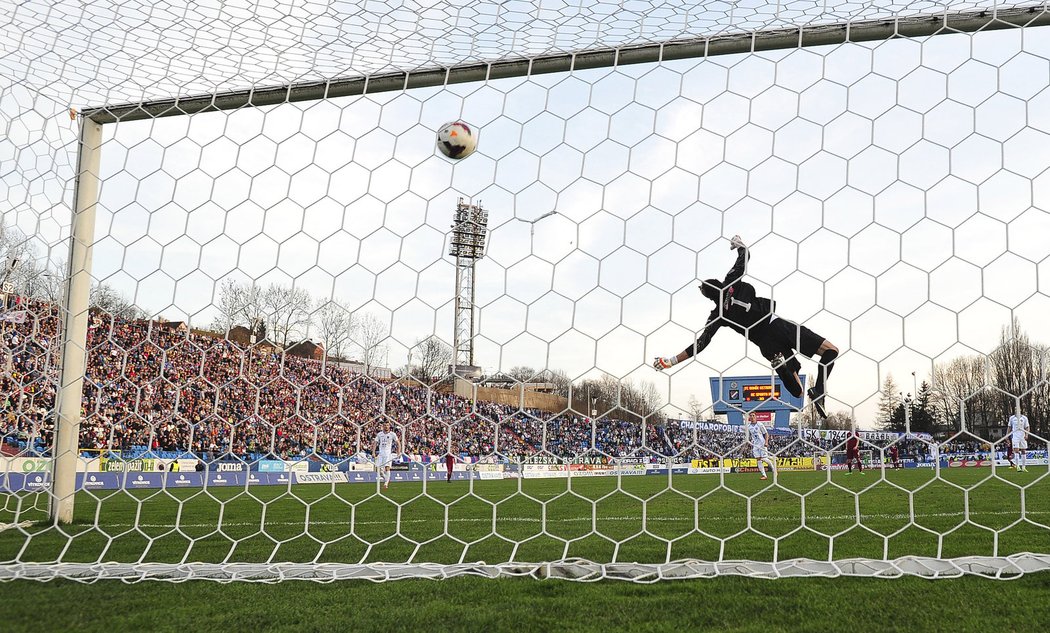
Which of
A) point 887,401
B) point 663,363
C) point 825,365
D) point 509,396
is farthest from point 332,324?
point 887,401

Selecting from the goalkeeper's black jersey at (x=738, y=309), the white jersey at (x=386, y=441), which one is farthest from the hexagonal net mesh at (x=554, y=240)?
the white jersey at (x=386, y=441)

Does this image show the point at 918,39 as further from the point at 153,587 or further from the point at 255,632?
the point at 153,587

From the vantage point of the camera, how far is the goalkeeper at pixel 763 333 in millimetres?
3359

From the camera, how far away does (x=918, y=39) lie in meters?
3.64

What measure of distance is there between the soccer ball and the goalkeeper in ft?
4.92

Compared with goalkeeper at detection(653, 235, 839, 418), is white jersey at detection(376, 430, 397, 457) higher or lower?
lower

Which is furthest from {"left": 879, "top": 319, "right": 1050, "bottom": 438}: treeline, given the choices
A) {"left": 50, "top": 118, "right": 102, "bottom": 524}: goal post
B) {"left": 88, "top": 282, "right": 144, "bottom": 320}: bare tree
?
{"left": 50, "top": 118, "right": 102, "bottom": 524}: goal post

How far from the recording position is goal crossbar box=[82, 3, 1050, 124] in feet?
11.6

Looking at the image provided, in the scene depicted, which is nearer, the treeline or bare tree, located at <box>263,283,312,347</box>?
the treeline

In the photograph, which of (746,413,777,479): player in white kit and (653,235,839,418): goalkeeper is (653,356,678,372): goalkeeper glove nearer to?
(653,235,839,418): goalkeeper

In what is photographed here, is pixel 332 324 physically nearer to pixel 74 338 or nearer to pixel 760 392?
pixel 74 338

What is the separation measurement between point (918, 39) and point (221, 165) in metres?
3.83

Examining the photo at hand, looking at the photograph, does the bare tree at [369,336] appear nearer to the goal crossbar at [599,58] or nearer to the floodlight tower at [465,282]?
the floodlight tower at [465,282]

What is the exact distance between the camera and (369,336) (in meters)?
3.87
